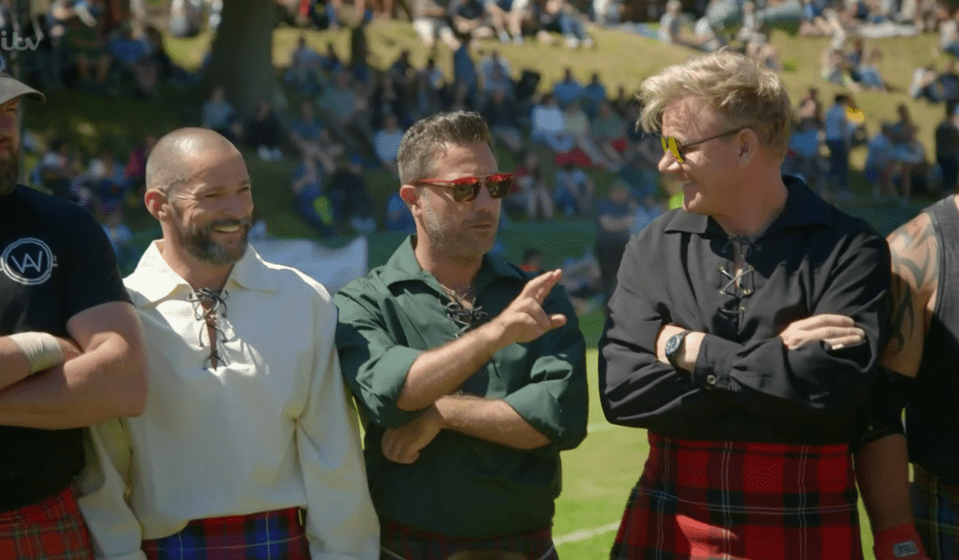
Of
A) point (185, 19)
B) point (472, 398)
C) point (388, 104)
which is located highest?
point (472, 398)

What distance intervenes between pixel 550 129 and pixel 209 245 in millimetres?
18444

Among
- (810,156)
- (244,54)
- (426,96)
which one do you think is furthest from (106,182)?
(810,156)

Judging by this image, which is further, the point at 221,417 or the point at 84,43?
the point at 84,43

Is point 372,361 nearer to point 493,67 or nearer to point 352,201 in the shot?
point 352,201

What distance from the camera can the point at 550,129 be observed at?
69.8ft

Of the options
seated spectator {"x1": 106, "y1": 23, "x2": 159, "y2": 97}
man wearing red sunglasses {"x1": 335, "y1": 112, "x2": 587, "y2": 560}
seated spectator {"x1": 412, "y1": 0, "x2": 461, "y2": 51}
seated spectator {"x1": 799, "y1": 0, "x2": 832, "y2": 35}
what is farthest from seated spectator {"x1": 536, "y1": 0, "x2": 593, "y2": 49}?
man wearing red sunglasses {"x1": 335, "y1": 112, "x2": 587, "y2": 560}

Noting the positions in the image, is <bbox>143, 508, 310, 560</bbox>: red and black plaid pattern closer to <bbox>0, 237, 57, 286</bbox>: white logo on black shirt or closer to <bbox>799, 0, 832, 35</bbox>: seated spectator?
<bbox>0, 237, 57, 286</bbox>: white logo on black shirt

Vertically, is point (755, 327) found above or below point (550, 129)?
above

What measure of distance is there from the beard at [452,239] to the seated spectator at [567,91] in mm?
19010

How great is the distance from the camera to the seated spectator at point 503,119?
20766 mm

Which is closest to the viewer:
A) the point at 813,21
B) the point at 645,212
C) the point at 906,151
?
the point at 645,212

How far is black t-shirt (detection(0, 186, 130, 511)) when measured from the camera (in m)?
2.85

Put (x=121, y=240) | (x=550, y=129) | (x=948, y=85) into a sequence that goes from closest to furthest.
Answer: (x=121, y=240)
(x=550, y=129)
(x=948, y=85)

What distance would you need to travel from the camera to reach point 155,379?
3.11 m
